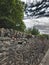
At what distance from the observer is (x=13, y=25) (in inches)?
774

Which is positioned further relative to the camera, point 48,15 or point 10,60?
point 48,15

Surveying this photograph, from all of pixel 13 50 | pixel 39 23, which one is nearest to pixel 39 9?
pixel 39 23

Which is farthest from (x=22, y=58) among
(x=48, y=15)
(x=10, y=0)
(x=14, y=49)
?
(x=48, y=15)

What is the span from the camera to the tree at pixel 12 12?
19.7 m

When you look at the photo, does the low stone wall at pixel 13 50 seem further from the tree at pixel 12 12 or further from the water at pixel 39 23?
the water at pixel 39 23

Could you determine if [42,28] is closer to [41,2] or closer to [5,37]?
[41,2]

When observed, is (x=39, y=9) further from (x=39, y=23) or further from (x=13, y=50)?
(x=13, y=50)

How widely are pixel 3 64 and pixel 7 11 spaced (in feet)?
56.3

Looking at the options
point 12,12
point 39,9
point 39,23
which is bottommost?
point 39,23

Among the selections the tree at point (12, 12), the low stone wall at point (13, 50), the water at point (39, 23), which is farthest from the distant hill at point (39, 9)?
the low stone wall at point (13, 50)

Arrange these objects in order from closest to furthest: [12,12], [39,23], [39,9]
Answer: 1. [12,12]
2. [39,23]
3. [39,9]

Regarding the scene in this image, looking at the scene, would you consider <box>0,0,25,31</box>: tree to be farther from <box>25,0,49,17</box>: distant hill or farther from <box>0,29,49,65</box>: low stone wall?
<box>0,29,49,65</box>: low stone wall

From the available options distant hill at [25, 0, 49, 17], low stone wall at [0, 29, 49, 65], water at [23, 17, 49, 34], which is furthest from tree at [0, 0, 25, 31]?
low stone wall at [0, 29, 49, 65]

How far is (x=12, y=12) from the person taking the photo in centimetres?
2159
